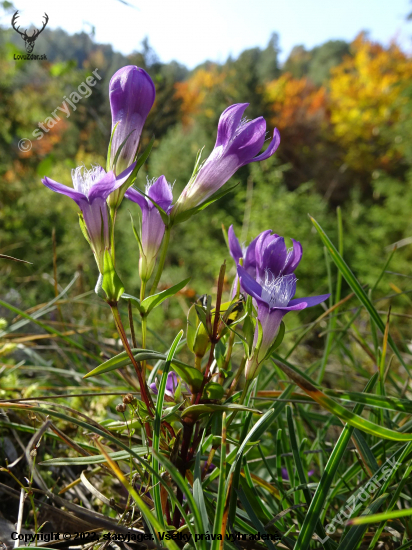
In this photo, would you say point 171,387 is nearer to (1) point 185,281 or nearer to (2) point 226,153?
(1) point 185,281

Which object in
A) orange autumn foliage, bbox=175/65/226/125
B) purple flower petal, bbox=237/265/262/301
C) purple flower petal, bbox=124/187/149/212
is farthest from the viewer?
orange autumn foliage, bbox=175/65/226/125

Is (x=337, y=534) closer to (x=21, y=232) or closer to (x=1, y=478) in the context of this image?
(x=1, y=478)

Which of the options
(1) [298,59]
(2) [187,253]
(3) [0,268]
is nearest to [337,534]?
(3) [0,268]

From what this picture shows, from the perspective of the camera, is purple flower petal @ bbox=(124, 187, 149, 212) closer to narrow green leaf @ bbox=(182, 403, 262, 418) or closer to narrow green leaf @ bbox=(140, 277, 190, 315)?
narrow green leaf @ bbox=(140, 277, 190, 315)

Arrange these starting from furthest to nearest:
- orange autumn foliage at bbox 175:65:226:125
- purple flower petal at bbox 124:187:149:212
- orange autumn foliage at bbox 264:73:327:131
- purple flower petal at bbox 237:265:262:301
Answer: orange autumn foliage at bbox 175:65:226:125 → orange autumn foliage at bbox 264:73:327:131 → purple flower petal at bbox 124:187:149:212 → purple flower petal at bbox 237:265:262:301

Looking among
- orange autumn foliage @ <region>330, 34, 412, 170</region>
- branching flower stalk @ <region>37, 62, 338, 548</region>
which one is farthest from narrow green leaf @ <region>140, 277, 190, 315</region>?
orange autumn foliage @ <region>330, 34, 412, 170</region>

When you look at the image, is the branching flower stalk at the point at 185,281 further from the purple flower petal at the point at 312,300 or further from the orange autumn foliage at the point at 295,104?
the orange autumn foliage at the point at 295,104
